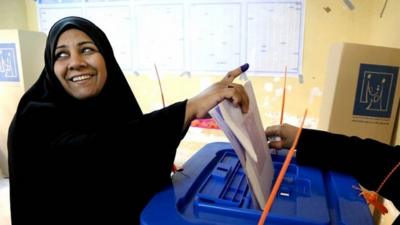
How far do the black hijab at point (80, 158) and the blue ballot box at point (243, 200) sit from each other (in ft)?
0.26

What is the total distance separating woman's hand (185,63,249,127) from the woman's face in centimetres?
37

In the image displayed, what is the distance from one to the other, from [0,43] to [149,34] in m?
1.06

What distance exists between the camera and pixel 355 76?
3.84 ft

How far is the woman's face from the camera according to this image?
86 centimetres

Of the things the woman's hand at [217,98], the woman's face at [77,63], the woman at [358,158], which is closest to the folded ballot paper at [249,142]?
the woman's hand at [217,98]

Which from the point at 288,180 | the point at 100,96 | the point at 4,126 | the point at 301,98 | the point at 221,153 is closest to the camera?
the point at 288,180

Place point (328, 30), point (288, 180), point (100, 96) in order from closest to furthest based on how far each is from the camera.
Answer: point (288, 180), point (100, 96), point (328, 30)

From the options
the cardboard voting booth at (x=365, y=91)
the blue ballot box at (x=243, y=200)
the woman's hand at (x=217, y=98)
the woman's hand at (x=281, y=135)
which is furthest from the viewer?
the cardboard voting booth at (x=365, y=91)

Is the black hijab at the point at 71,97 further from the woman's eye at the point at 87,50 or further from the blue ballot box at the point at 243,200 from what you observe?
the blue ballot box at the point at 243,200

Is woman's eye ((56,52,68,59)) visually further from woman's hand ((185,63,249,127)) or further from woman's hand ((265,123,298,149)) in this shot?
woman's hand ((265,123,298,149))

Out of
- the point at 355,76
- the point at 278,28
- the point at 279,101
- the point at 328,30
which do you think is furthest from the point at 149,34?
the point at 355,76

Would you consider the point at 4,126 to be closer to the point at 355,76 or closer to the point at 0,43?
the point at 0,43

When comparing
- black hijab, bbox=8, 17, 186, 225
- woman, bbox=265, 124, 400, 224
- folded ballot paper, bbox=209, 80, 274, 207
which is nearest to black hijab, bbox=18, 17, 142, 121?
black hijab, bbox=8, 17, 186, 225

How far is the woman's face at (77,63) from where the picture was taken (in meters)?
0.86
